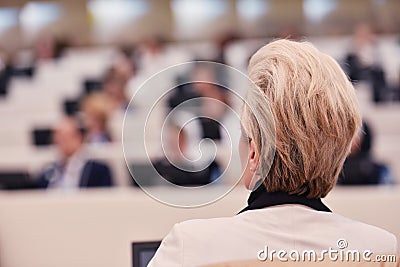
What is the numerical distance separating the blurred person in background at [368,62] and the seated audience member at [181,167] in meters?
4.20

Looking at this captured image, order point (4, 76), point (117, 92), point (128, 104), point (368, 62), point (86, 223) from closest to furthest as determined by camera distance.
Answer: point (128, 104), point (86, 223), point (117, 92), point (368, 62), point (4, 76)

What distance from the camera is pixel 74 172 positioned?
3.17 meters

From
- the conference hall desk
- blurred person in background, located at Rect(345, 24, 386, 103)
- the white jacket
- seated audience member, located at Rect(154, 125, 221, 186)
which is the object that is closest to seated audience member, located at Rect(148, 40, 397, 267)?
the white jacket

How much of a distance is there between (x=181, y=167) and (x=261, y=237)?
180mm

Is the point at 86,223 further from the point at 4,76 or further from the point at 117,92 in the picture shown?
the point at 4,76

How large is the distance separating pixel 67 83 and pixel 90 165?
3.72 metres

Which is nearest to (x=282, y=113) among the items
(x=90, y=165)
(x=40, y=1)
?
(x=90, y=165)

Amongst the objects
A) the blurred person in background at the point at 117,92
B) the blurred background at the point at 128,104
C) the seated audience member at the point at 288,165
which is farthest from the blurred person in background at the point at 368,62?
the seated audience member at the point at 288,165

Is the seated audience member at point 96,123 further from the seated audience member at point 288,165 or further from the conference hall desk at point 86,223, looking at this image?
the seated audience member at point 288,165

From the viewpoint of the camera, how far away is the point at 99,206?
142 cm

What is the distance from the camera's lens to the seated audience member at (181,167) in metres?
0.95

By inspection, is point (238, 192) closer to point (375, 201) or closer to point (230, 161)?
point (375, 201)

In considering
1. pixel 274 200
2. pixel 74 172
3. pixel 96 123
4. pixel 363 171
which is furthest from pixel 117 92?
pixel 274 200

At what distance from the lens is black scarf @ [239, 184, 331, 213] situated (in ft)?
2.78
